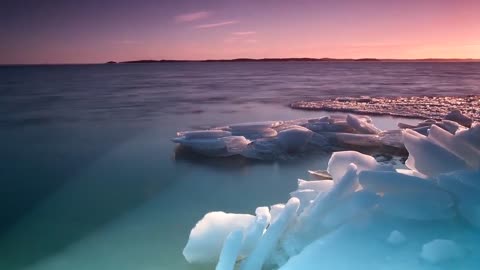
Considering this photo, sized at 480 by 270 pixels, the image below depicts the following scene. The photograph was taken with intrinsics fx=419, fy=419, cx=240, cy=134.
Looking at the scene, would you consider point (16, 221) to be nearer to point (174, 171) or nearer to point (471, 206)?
point (174, 171)

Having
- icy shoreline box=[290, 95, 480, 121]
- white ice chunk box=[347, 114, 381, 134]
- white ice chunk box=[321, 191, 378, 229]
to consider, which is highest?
white ice chunk box=[321, 191, 378, 229]

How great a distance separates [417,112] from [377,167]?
8.36 metres

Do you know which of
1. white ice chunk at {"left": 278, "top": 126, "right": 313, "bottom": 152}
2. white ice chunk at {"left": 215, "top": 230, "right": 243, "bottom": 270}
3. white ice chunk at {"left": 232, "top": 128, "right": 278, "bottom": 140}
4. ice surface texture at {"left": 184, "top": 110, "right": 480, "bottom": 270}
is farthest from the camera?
white ice chunk at {"left": 232, "top": 128, "right": 278, "bottom": 140}

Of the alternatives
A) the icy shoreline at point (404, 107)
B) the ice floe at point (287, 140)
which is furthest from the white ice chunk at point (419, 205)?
the icy shoreline at point (404, 107)

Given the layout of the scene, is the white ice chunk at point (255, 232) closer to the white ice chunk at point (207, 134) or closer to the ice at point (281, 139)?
the ice at point (281, 139)

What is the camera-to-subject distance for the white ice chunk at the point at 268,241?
8.41ft

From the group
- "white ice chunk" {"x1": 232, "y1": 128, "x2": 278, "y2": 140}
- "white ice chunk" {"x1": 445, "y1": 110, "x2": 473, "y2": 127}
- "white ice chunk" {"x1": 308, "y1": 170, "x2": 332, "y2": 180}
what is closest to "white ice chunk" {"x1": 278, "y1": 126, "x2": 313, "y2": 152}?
"white ice chunk" {"x1": 232, "y1": 128, "x2": 278, "y2": 140}

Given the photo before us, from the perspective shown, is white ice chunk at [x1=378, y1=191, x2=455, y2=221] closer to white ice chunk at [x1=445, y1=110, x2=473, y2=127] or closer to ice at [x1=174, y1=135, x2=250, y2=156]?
ice at [x1=174, y1=135, x2=250, y2=156]

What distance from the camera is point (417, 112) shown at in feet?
34.6

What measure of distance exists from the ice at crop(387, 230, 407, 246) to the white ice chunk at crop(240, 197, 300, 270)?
0.64 metres

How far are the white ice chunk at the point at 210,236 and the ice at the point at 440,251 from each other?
3.64 ft

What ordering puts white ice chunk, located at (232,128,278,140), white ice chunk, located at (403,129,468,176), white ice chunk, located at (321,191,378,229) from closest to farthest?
white ice chunk, located at (321,191,378,229) → white ice chunk, located at (403,129,468,176) → white ice chunk, located at (232,128,278,140)

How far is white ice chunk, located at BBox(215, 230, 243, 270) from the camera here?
2.42 metres

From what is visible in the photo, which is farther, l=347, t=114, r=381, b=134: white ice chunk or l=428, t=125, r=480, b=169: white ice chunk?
l=347, t=114, r=381, b=134: white ice chunk
